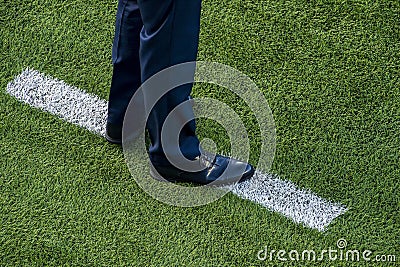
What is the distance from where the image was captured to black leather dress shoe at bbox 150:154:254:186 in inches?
124

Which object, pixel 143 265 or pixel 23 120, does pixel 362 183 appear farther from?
pixel 23 120

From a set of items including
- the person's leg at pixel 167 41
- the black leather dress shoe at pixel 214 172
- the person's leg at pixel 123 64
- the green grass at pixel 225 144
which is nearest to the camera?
the person's leg at pixel 167 41

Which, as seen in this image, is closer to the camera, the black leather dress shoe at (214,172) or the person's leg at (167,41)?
the person's leg at (167,41)

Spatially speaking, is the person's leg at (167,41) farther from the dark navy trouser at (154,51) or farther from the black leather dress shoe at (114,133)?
the black leather dress shoe at (114,133)

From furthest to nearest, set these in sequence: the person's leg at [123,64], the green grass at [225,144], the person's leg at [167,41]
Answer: the green grass at [225,144], the person's leg at [123,64], the person's leg at [167,41]

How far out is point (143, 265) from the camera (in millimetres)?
2953

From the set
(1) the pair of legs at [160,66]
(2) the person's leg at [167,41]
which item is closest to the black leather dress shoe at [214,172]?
(1) the pair of legs at [160,66]

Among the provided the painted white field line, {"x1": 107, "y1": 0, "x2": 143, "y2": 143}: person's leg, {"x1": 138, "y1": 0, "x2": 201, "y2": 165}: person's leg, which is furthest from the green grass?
{"x1": 138, "y1": 0, "x2": 201, "y2": 165}: person's leg

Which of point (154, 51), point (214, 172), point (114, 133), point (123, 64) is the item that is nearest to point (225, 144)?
point (214, 172)

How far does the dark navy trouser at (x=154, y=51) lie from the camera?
104 inches

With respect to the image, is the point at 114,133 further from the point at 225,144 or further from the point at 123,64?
the point at 225,144

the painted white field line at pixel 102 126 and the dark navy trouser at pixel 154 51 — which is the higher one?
the dark navy trouser at pixel 154 51

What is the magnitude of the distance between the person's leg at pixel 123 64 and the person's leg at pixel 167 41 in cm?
16

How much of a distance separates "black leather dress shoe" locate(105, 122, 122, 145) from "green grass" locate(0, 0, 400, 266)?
0.03 metres
